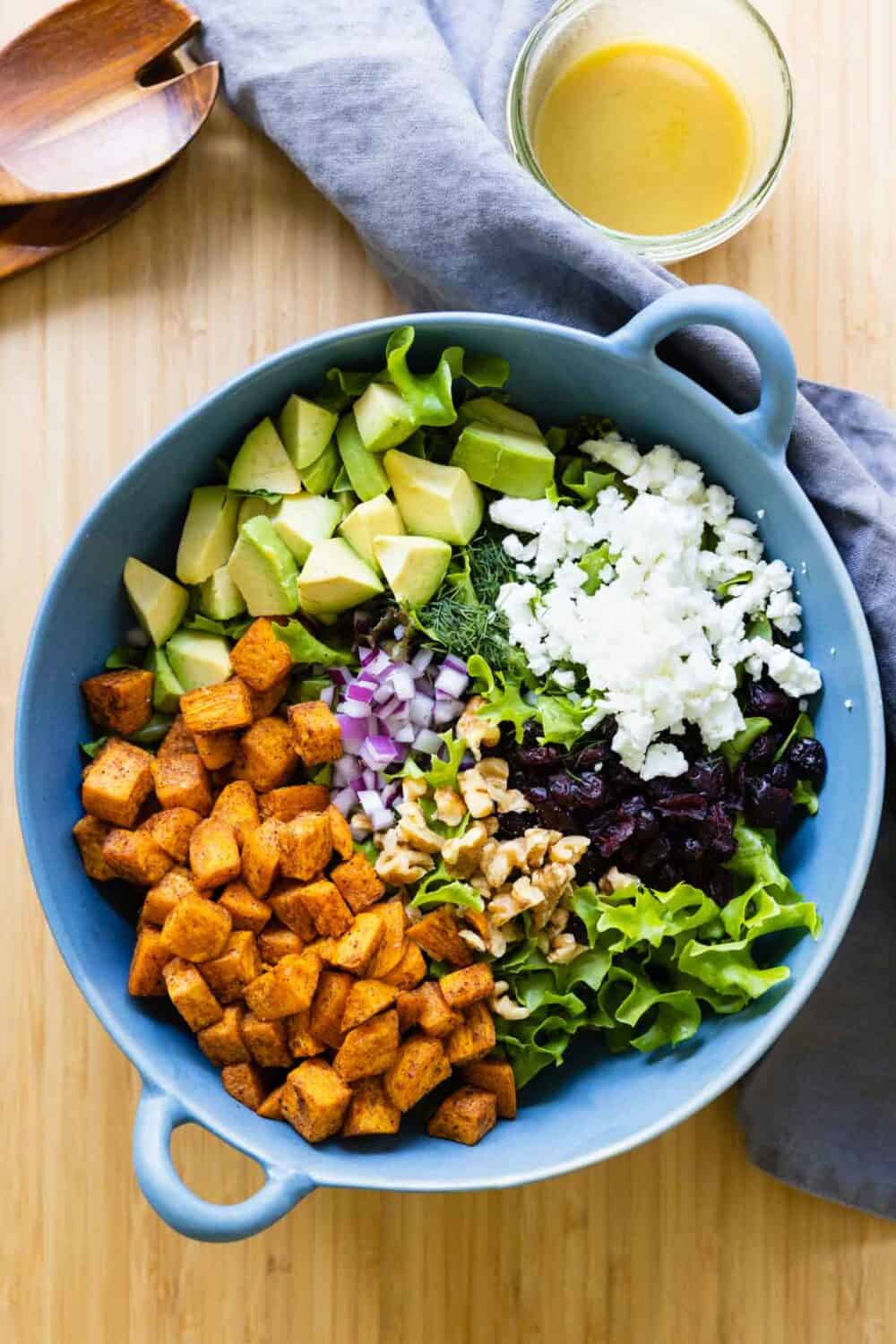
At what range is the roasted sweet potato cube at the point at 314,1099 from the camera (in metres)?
1.70

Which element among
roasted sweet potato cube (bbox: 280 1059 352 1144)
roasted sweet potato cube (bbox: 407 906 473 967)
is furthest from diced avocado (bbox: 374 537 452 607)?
roasted sweet potato cube (bbox: 280 1059 352 1144)

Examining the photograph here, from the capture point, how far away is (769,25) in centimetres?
198

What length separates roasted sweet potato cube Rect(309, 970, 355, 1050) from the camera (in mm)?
1714

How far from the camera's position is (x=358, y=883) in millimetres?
1742

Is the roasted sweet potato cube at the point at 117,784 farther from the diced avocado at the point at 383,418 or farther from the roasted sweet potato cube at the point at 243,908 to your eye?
the diced avocado at the point at 383,418

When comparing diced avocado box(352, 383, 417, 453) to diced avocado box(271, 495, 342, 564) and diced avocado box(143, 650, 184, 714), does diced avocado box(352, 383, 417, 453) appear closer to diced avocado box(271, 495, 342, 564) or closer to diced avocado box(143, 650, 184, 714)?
diced avocado box(271, 495, 342, 564)

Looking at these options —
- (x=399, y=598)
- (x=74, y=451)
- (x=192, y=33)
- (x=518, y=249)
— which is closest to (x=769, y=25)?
(x=518, y=249)

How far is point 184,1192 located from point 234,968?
0.31 meters

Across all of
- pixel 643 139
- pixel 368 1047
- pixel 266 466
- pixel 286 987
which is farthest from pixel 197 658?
pixel 643 139

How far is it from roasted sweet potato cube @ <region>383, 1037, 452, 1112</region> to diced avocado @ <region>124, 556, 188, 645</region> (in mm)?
718

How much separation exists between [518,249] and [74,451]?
2.62 feet

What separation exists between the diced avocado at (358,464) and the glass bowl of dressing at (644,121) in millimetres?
498

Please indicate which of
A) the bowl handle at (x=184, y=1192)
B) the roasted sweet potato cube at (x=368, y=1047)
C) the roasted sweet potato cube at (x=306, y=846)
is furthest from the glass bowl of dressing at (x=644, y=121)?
the bowl handle at (x=184, y=1192)

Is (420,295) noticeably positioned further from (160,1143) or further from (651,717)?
(160,1143)
